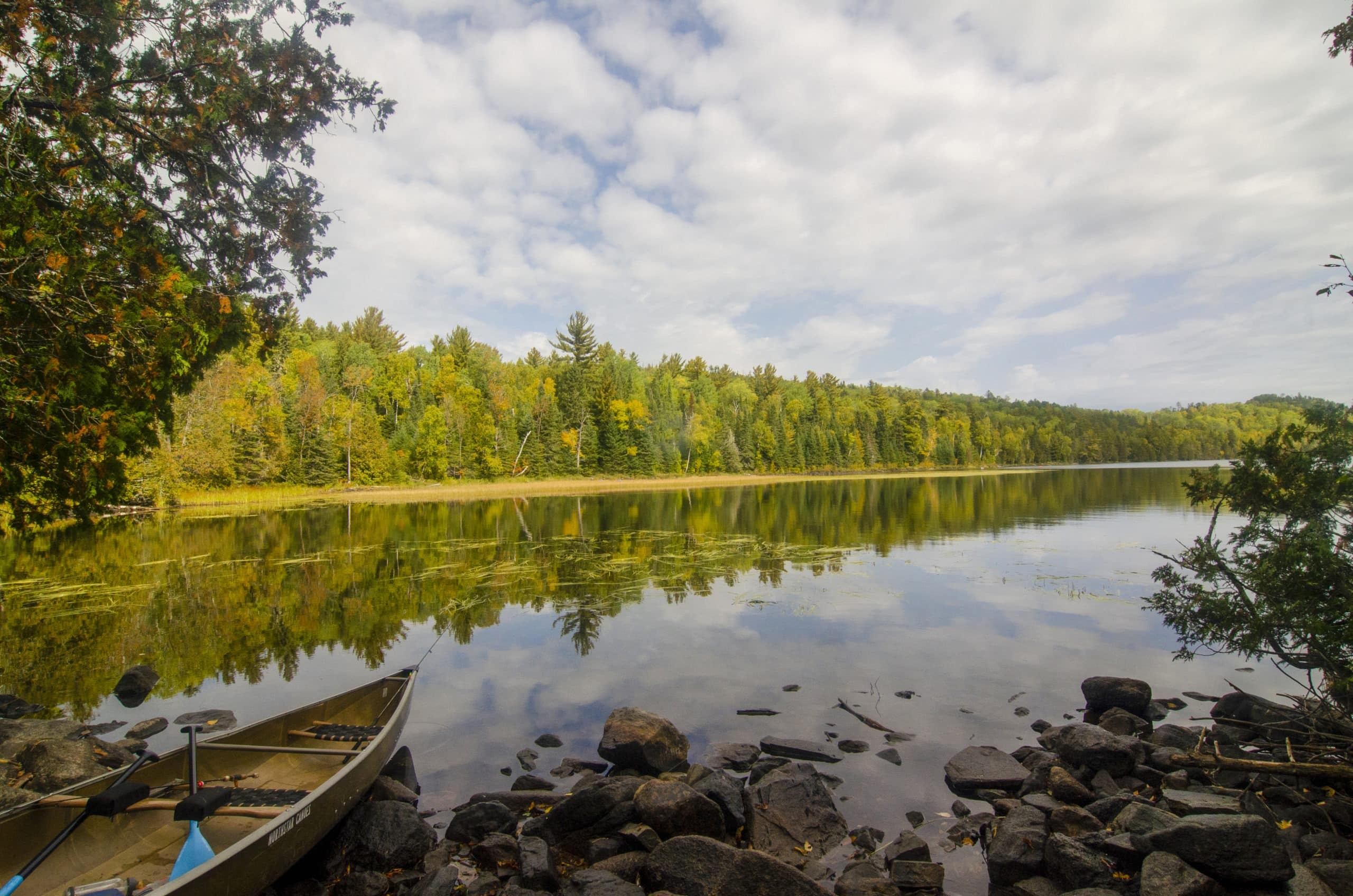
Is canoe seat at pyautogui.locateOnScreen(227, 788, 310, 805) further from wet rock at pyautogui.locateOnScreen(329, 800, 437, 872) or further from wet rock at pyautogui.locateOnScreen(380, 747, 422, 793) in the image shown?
wet rock at pyautogui.locateOnScreen(380, 747, 422, 793)

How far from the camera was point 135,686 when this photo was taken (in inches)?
431

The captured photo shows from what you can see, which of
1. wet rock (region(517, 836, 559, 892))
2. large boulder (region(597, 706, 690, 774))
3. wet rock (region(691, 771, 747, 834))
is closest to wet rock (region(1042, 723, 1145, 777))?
wet rock (region(691, 771, 747, 834))

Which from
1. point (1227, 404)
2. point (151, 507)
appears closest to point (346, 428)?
point (151, 507)

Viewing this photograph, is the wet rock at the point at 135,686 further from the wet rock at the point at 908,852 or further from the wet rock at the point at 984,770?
the wet rock at the point at 984,770

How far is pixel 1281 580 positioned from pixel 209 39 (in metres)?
16.3

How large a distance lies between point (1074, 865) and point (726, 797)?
313cm

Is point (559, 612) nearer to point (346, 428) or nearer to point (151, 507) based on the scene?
point (151, 507)

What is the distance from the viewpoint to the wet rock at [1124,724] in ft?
29.2

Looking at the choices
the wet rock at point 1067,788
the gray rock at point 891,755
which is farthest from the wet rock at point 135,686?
the wet rock at point 1067,788

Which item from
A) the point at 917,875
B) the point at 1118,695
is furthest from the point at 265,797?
the point at 1118,695

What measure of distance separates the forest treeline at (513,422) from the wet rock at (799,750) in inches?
407

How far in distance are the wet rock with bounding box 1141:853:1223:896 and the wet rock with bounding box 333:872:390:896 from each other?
6300mm

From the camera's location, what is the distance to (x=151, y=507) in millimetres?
42062

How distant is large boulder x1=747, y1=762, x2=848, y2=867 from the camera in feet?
21.1
